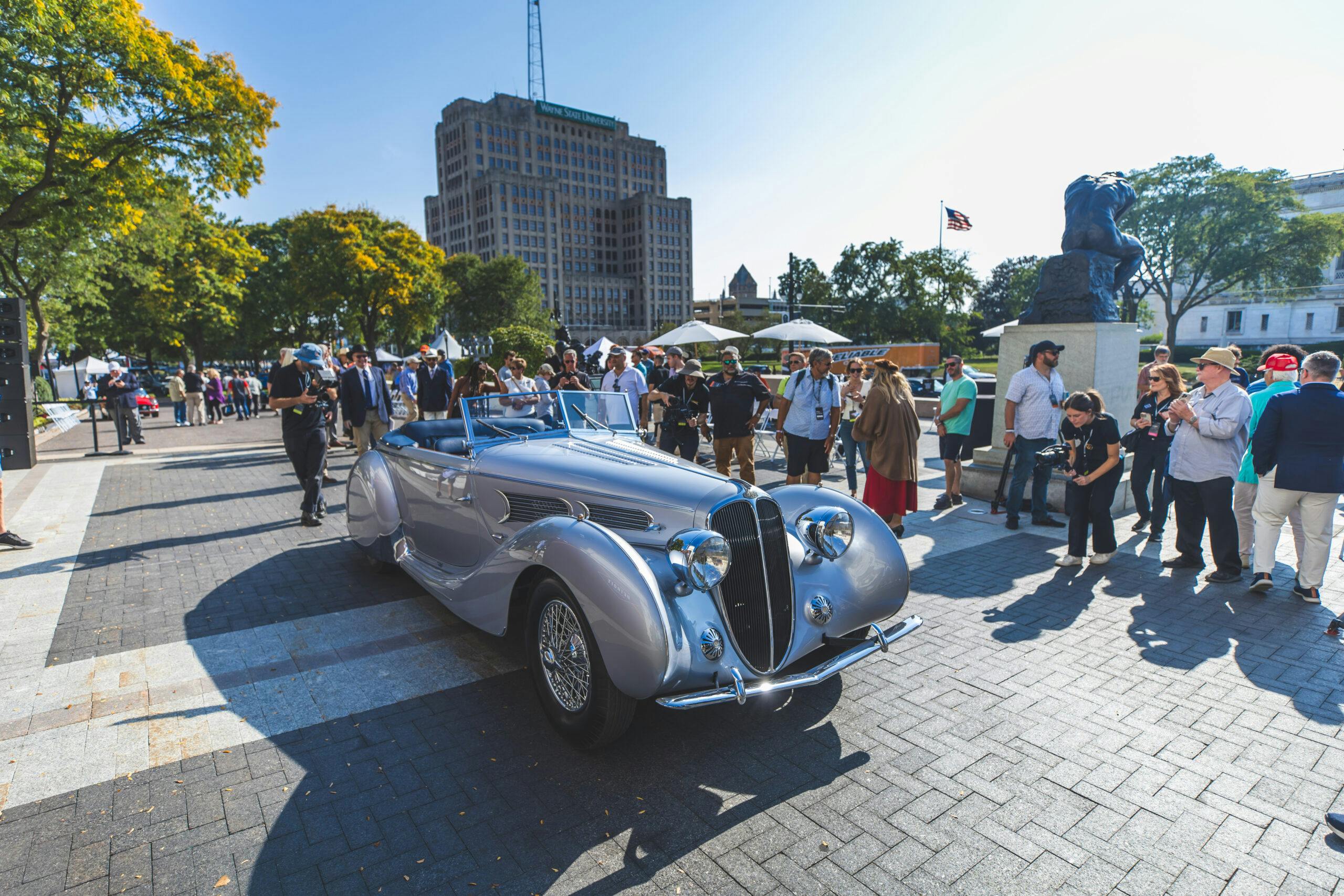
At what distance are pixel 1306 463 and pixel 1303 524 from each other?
1.81 feet

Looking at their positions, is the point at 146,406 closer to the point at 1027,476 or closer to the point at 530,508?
the point at 530,508

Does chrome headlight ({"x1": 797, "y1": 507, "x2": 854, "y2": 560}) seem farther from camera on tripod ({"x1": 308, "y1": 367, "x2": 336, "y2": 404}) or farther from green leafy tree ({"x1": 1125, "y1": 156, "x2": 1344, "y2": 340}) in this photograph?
green leafy tree ({"x1": 1125, "y1": 156, "x2": 1344, "y2": 340})

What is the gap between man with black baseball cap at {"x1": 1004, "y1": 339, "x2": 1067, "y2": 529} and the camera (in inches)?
284

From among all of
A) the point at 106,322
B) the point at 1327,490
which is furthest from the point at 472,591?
the point at 106,322

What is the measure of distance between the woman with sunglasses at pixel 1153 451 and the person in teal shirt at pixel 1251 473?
72 cm

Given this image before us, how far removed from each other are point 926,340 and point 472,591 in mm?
51673

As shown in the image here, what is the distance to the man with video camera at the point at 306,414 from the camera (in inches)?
290

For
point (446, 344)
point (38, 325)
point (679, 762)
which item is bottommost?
point (679, 762)

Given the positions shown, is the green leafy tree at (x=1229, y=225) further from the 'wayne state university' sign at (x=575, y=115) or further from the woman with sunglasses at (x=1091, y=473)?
the 'wayne state university' sign at (x=575, y=115)

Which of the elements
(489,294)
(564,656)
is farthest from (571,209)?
(564,656)

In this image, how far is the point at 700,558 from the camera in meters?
3.15

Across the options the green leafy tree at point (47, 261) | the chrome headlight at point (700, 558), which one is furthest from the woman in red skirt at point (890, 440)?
the green leafy tree at point (47, 261)

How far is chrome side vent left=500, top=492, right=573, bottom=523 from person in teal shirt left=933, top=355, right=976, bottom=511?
5.88 meters

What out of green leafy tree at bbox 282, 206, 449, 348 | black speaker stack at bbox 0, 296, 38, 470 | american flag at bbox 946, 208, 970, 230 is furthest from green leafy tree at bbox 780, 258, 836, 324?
black speaker stack at bbox 0, 296, 38, 470
